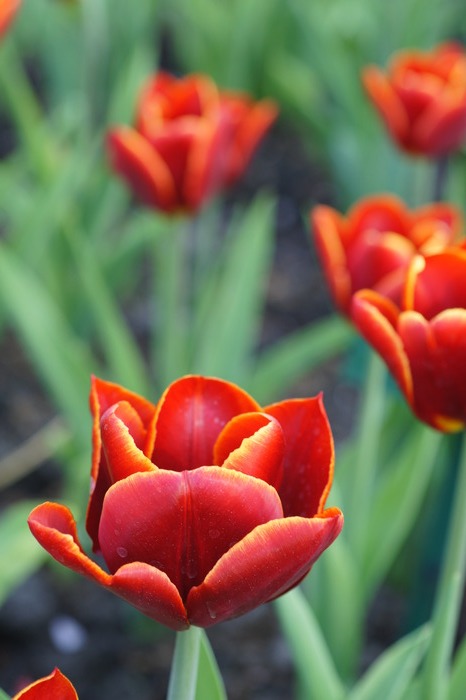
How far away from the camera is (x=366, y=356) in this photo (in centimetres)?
138

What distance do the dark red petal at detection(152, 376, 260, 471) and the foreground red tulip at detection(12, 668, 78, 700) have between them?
0.40ft

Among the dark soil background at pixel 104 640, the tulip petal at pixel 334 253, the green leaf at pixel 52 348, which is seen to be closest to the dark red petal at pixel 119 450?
the tulip petal at pixel 334 253

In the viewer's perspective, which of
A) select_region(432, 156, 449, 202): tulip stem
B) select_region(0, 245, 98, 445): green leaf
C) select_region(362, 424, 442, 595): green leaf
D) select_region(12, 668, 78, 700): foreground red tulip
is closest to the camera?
select_region(12, 668, 78, 700): foreground red tulip

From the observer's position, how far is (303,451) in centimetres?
56

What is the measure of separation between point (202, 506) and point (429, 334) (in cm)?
25

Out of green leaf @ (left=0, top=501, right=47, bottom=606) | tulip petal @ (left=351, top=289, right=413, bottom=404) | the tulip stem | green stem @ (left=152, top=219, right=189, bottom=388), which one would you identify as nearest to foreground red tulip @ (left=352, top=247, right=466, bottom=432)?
tulip petal @ (left=351, top=289, right=413, bottom=404)

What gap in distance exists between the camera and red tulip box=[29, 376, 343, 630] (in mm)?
486

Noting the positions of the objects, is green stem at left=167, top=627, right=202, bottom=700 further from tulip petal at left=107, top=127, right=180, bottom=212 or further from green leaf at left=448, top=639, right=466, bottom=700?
tulip petal at left=107, top=127, right=180, bottom=212

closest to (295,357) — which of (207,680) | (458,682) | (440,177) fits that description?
(458,682)

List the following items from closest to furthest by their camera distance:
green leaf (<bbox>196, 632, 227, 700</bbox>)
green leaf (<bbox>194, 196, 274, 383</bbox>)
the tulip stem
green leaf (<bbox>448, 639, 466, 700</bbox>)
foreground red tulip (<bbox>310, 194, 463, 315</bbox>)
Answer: green leaf (<bbox>196, 632, 227, 700</bbox>)
green leaf (<bbox>448, 639, 466, 700</bbox>)
foreground red tulip (<bbox>310, 194, 463, 315</bbox>)
green leaf (<bbox>194, 196, 274, 383</bbox>)
the tulip stem

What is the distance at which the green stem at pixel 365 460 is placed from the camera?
1.04 meters

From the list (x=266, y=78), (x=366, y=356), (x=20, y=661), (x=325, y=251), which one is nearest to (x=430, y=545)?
(x=366, y=356)

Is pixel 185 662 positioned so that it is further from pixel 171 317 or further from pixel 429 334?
pixel 171 317

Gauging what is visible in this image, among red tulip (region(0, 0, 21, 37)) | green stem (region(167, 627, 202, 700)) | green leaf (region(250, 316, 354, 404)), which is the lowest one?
green leaf (region(250, 316, 354, 404))
